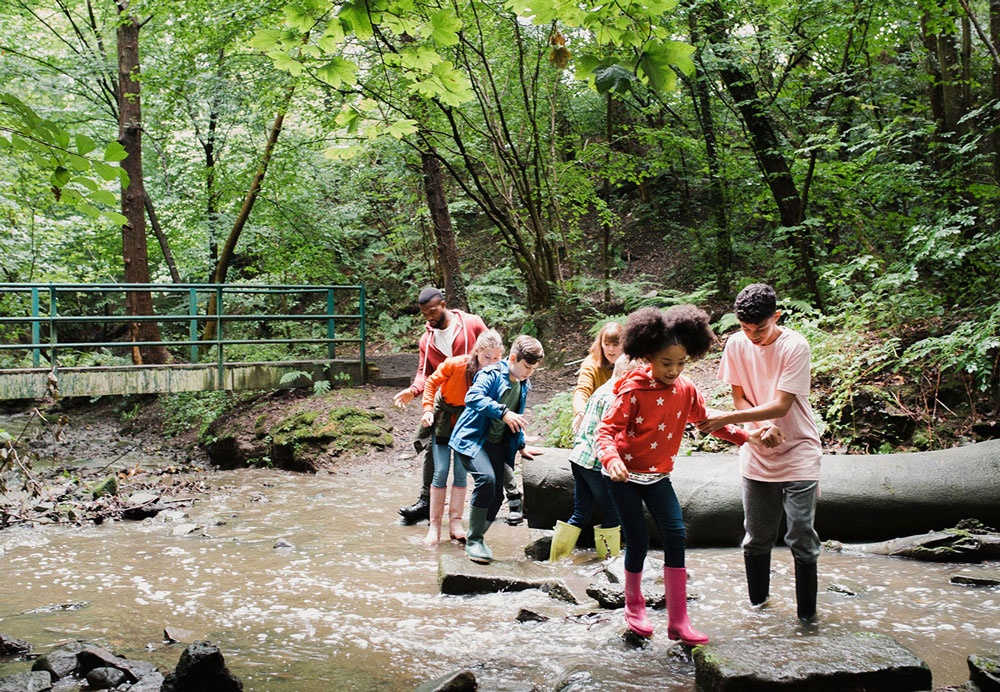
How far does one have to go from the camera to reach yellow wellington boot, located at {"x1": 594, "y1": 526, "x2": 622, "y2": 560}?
532 cm

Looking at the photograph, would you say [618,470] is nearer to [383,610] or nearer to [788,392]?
[788,392]

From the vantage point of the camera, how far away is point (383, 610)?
455cm

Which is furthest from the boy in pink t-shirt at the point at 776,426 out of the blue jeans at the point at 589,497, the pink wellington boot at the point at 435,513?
the pink wellington boot at the point at 435,513

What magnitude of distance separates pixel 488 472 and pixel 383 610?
1318 millimetres

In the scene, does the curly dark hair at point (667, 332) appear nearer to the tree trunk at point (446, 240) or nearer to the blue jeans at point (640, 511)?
the blue jeans at point (640, 511)

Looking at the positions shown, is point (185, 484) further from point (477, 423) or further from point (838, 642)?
point (838, 642)

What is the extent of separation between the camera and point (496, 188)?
13.5 m

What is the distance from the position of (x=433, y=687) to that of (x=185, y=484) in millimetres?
7080

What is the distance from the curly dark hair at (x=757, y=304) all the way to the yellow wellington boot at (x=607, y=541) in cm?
214

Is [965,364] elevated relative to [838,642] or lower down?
elevated

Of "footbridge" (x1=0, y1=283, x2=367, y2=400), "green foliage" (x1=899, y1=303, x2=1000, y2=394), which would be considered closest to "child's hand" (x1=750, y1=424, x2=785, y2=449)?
"green foliage" (x1=899, y1=303, x2=1000, y2=394)

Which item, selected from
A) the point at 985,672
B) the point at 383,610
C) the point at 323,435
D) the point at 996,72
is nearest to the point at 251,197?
the point at 323,435

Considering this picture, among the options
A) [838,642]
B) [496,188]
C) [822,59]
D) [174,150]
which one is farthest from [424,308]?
[174,150]

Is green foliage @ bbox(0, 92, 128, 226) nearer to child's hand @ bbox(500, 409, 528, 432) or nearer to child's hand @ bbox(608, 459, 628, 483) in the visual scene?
child's hand @ bbox(608, 459, 628, 483)
